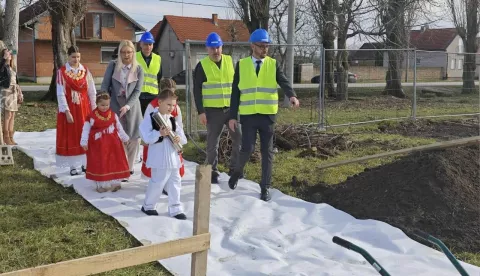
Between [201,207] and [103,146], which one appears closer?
[201,207]

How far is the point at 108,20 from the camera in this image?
A: 141 ft

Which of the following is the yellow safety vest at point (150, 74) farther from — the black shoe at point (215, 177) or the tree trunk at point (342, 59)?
the tree trunk at point (342, 59)

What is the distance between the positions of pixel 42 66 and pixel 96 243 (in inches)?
1493

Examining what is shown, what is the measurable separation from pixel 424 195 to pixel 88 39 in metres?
39.8

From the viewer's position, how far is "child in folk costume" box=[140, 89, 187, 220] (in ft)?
17.1

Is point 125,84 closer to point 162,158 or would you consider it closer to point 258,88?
point 162,158

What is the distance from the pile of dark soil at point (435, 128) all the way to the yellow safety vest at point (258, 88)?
238 inches

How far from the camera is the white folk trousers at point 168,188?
529cm

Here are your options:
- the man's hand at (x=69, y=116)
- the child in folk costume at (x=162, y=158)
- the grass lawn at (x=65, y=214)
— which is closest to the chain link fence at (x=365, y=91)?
the grass lawn at (x=65, y=214)

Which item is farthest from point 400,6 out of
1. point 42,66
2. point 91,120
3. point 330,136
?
point 42,66

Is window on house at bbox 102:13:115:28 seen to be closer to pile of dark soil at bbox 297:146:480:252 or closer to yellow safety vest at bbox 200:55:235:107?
yellow safety vest at bbox 200:55:235:107

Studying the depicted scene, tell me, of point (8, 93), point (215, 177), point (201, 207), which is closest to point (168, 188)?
point (215, 177)

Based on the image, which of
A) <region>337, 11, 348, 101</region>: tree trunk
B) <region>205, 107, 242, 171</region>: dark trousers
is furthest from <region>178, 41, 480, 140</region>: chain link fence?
<region>205, 107, 242, 171</region>: dark trousers

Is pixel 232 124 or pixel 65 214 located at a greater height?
pixel 232 124
